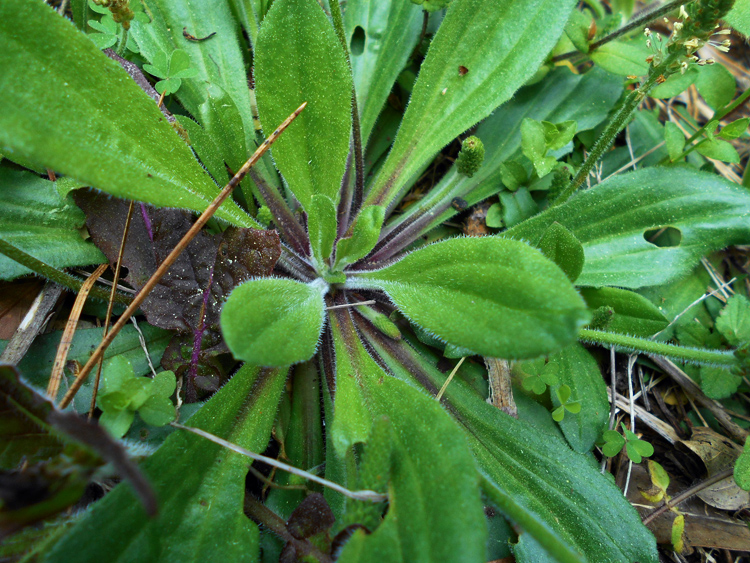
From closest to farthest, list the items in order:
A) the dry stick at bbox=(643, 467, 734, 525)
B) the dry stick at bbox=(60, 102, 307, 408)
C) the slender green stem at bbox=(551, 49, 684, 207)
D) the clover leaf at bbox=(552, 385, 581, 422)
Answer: the dry stick at bbox=(60, 102, 307, 408) < the slender green stem at bbox=(551, 49, 684, 207) < the clover leaf at bbox=(552, 385, 581, 422) < the dry stick at bbox=(643, 467, 734, 525)

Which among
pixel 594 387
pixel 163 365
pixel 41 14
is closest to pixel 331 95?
pixel 41 14

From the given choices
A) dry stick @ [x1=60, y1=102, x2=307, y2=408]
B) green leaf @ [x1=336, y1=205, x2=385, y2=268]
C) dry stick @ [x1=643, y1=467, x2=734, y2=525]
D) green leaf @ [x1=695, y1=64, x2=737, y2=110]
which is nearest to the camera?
dry stick @ [x1=60, y1=102, x2=307, y2=408]

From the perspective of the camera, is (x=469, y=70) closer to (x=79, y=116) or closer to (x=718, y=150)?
(x=718, y=150)

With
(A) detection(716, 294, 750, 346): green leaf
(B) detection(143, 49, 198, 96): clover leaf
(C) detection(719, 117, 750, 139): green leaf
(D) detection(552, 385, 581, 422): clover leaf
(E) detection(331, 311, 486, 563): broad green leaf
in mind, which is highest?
(B) detection(143, 49, 198, 96): clover leaf

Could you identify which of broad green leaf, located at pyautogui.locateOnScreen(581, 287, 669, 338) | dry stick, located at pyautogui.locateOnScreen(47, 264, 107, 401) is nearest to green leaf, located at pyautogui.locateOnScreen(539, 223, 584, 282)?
broad green leaf, located at pyautogui.locateOnScreen(581, 287, 669, 338)

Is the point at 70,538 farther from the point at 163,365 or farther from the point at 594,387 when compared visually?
the point at 594,387

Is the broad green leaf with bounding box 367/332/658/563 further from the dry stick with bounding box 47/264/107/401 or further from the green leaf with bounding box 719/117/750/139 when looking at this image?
the green leaf with bounding box 719/117/750/139

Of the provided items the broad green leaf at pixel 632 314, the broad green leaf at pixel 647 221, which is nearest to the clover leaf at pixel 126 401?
the broad green leaf at pixel 647 221
